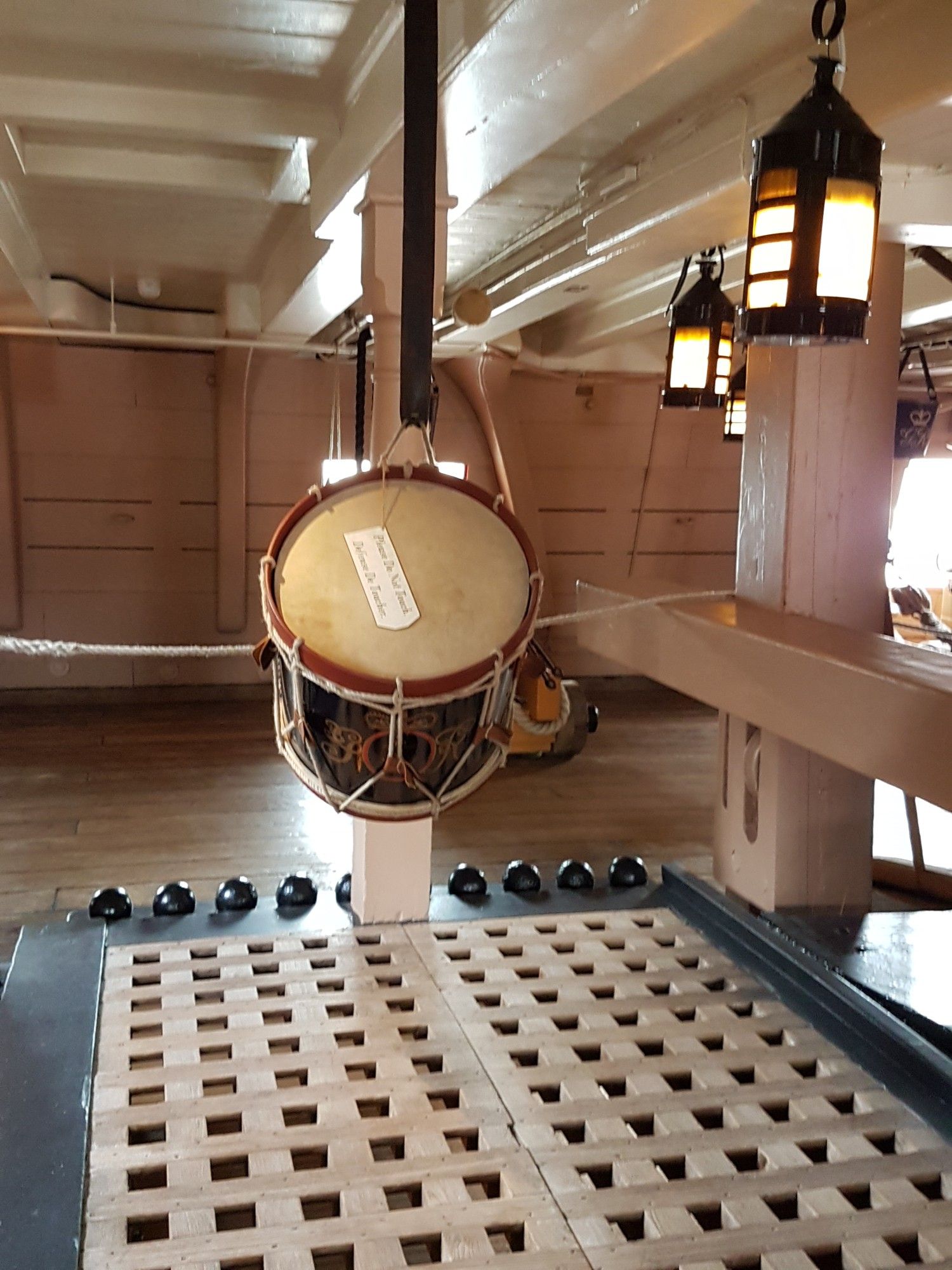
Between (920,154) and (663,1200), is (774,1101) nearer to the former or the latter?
(663,1200)

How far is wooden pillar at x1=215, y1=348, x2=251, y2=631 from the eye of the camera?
7520 mm

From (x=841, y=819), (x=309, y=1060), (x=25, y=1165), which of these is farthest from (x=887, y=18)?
(x=25, y=1165)

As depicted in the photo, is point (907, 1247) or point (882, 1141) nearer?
point (907, 1247)

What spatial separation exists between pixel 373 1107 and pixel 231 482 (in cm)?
582

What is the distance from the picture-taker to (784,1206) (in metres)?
2.16

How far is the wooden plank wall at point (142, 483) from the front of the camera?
7645mm

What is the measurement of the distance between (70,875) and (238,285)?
3.15 meters

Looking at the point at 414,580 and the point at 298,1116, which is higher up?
the point at 414,580

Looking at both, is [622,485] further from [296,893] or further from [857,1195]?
[857,1195]

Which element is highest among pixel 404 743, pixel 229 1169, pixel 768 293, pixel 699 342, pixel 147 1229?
pixel 699 342

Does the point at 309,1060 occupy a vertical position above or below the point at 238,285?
below

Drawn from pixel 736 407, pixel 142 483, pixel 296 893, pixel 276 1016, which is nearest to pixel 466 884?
pixel 296 893

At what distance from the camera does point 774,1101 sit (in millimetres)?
2457

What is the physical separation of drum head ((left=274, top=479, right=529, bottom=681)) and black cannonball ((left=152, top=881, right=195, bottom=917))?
5.92 ft
